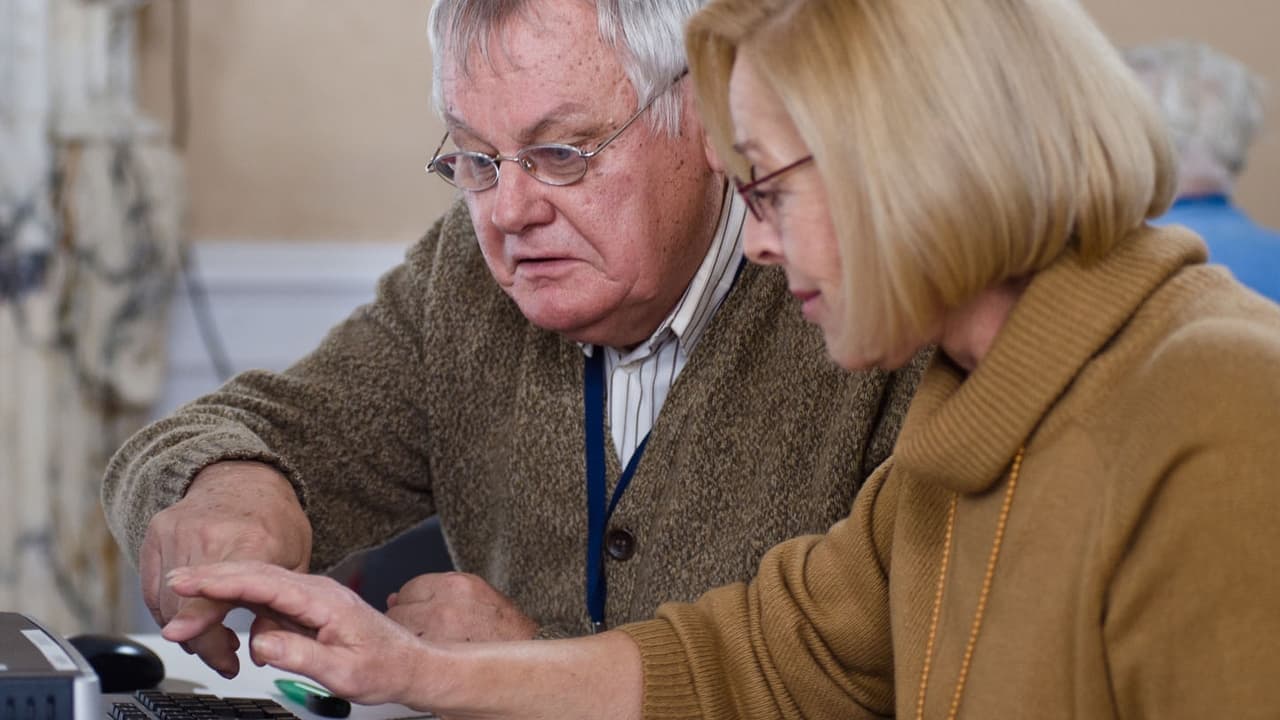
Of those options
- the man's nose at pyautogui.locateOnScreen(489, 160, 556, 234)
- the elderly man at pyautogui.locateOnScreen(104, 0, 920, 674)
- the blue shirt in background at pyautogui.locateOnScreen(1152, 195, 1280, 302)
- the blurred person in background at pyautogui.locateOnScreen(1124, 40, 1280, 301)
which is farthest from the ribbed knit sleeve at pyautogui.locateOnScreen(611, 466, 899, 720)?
the blurred person in background at pyautogui.locateOnScreen(1124, 40, 1280, 301)

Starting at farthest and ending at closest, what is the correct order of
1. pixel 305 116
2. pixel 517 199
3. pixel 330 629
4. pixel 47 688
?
1. pixel 305 116
2. pixel 517 199
3. pixel 330 629
4. pixel 47 688

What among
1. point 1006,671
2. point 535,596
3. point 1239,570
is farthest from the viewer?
point 535,596

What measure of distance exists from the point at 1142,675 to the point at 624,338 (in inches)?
30.1

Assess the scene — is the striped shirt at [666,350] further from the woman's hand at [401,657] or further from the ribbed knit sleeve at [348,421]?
the woman's hand at [401,657]

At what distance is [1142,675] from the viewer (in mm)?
849

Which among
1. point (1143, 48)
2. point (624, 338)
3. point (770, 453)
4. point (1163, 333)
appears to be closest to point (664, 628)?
point (770, 453)

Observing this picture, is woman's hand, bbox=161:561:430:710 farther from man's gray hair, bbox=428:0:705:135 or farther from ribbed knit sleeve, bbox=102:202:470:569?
man's gray hair, bbox=428:0:705:135

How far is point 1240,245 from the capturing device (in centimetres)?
259

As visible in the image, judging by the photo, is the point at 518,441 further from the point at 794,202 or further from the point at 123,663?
the point at 794,202

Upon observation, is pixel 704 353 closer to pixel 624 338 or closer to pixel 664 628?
pixel 624 338

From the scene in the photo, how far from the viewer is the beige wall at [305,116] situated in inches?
111

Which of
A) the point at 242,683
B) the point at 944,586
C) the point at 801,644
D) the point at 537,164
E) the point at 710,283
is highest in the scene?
the point at 537,164

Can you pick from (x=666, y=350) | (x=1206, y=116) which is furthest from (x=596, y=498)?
(x=1206, y=116)

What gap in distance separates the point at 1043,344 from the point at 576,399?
74 cm
